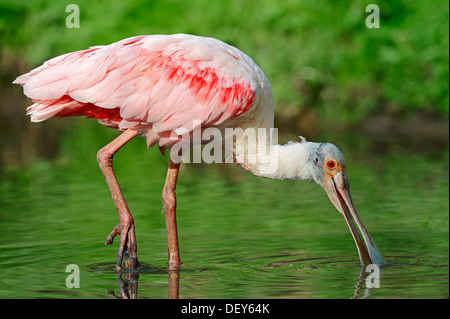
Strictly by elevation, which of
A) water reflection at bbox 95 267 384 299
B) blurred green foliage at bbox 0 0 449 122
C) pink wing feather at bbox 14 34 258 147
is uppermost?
blurred green foliage at bbox 0 0 449 122

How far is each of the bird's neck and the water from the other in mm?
729

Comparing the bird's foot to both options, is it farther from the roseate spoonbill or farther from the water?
the water

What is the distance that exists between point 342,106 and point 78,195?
901 centimetres

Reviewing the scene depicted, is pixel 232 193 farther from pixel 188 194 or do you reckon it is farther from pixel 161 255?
pixel 161 255

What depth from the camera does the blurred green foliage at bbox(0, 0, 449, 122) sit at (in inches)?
772

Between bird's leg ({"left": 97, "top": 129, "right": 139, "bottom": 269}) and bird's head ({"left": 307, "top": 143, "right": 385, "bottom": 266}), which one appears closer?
bird's leg ({"left": 97, "top": 129, "right": 139, "bottom": 269})

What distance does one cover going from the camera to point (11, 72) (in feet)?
76.5

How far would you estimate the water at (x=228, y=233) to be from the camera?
301 inches

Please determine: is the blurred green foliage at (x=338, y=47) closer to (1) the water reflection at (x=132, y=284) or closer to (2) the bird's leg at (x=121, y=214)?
(2) the bird's leg at (x=121, y=214)

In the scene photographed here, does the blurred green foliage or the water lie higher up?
the blurred green foliage

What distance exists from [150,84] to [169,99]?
0.21m

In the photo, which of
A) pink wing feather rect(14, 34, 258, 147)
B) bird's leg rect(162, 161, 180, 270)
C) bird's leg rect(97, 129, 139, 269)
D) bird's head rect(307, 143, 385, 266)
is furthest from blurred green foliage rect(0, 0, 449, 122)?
bird's leg rect(97, 129, 139, 269)

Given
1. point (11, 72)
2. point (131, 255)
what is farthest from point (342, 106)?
point (131, 255)
